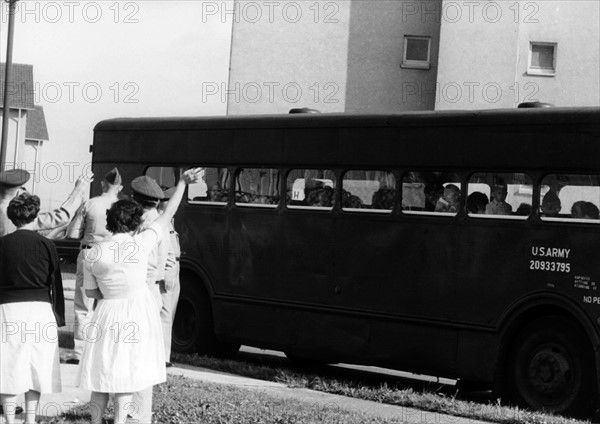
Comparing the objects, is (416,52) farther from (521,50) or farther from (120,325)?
(120,325)

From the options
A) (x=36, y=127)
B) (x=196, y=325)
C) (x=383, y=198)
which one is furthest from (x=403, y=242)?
(x=36, y=127)

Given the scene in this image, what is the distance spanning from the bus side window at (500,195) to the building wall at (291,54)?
19630mm

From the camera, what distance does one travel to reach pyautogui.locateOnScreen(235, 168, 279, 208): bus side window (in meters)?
14.0

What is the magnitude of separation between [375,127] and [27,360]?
18.5 feet

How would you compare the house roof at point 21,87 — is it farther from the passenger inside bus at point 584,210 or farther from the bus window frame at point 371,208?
the passenger inside bus at point 584,210

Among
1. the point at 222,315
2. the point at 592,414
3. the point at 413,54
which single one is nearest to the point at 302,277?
the point at 222,315

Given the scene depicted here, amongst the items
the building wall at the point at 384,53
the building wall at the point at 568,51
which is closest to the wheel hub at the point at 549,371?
the building wall at the point at 568,51

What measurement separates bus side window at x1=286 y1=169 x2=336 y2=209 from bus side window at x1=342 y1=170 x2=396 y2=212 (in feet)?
0.66

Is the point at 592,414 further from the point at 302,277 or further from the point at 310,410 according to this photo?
the point at 302,277

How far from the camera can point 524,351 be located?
1156 cm

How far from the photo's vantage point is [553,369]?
11391 mm

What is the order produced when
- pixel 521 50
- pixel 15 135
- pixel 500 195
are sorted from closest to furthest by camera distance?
1. pixel 500 195
2. pixel 521 50
3. pixel 15 135

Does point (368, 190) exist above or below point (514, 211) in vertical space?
above

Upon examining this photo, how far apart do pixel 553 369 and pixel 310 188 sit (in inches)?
144
